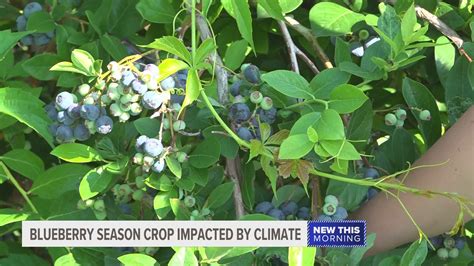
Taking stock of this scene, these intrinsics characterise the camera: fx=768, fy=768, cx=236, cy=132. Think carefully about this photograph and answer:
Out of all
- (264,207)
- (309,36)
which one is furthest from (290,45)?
(264,207)

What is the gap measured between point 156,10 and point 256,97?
0.91 feet

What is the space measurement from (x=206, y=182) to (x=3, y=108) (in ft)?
1.11

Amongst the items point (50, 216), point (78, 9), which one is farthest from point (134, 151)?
point (78, 9)

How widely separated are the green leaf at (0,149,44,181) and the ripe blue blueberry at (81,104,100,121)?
25 centimetres

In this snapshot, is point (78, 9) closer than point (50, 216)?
No

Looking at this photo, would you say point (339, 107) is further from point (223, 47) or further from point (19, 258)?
point (19, 258)

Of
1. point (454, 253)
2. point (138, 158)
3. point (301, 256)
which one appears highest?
Result: point (138, 158)

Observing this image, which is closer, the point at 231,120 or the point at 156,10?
the point at 231,120

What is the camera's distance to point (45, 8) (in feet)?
5.30

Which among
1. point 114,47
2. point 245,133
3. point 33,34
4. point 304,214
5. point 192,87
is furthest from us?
point 33,34

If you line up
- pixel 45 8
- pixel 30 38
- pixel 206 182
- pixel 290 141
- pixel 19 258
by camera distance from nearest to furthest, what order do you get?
pixel 290 141, pixel 206 182, pixel 19 258, pixel 30 38, pixel 45 8

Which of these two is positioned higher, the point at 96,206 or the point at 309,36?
the point at 309,36

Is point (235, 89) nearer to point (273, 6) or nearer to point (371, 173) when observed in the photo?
point (273, 6)

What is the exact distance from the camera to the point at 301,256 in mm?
1085
